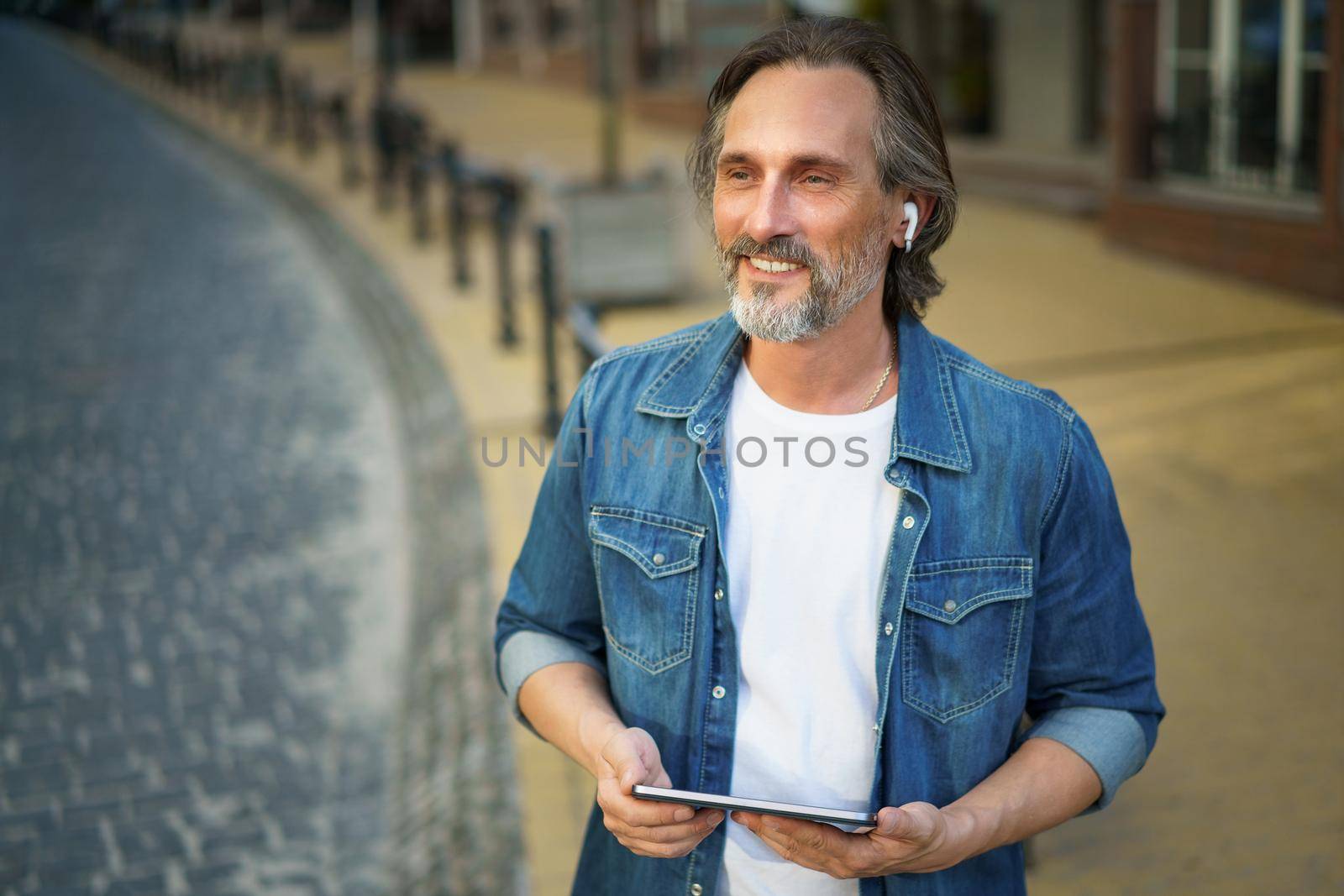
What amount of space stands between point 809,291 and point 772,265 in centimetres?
6

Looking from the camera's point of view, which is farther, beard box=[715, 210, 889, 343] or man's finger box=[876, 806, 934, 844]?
beard box=[715, 210, 889, 343]

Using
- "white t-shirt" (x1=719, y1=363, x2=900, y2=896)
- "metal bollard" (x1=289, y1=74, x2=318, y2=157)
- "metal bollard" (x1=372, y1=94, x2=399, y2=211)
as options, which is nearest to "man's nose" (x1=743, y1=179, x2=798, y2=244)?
"white t-shirt" (x1=719, y1=363, x2=900, y2=896)

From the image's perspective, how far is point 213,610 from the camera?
18.9ft

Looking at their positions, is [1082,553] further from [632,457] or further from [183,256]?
[183,256]

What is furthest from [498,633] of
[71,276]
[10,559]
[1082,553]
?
[71,276]

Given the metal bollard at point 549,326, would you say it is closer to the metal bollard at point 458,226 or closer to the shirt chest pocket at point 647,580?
the metal bollard at point 458,226

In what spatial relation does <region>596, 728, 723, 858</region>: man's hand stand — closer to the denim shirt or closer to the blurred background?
the denim shirt

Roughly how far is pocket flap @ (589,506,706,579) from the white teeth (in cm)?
35

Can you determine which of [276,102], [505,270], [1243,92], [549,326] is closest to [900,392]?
[549,326]

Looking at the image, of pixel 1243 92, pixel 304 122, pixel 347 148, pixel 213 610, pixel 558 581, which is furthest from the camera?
pixel 304 122

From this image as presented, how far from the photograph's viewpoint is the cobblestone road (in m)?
4.27

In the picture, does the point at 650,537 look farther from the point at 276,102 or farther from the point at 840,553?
the point at 276,102

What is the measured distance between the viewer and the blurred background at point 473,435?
411cm

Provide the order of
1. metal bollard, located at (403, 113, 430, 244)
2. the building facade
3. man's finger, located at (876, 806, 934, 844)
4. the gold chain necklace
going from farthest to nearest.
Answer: metal bollard, located at (403, 113, 430, 244) < the building facade < the gold chain necklace < man's finger, located at (876, 806, 934, 844)
